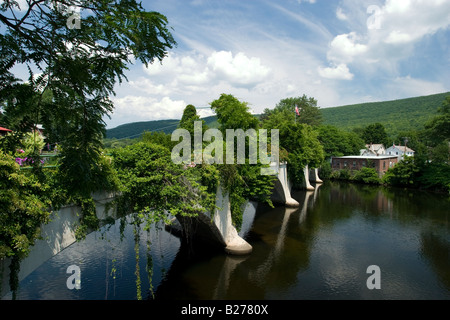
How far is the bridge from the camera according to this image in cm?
646

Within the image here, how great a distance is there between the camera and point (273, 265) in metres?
13.6

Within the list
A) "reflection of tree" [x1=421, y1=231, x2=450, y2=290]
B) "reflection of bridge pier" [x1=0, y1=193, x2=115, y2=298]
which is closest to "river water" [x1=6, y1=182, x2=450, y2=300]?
"reflection of tree" [x1=421, y1=231, x2=450, y2=290]

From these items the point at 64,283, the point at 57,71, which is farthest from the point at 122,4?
the point at 64,283

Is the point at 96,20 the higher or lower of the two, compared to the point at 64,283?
higher

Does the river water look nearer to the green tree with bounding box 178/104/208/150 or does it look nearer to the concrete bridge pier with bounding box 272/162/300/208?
the concrete bridge pier with bounding box 272/162/300/208

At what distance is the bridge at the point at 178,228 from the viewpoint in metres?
6.46

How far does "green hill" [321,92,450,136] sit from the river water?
86.1 metres

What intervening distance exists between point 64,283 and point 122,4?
420 inches

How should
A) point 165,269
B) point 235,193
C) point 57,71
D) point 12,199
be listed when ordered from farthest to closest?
point 235,193
point 165,269
point 12,199
point 57,71

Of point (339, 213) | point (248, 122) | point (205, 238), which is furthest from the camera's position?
point (339, 213)

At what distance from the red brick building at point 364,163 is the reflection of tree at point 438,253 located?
96.1ft
